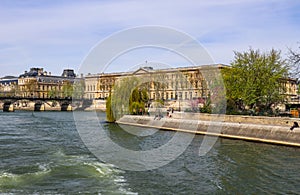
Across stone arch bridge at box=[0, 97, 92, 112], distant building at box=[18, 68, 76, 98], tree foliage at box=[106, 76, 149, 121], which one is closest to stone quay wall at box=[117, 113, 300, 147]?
tree foliage at box=[106, 76, 149, 121]

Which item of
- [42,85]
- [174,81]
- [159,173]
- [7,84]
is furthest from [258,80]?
[7,84]

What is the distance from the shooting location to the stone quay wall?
3203 cm

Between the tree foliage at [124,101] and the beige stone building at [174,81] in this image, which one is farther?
the beige stone building at [174,81]

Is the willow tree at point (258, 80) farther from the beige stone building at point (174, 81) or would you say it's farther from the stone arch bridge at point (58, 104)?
the stone arch bridge at point (58, 104)

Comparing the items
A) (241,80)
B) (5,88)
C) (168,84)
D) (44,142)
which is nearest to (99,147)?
(44,142)

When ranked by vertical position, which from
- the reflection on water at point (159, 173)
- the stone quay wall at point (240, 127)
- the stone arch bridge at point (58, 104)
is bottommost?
the reflection on water at point (159, 173)

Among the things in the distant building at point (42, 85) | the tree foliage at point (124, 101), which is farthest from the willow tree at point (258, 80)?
the distant building at point (42, 85)

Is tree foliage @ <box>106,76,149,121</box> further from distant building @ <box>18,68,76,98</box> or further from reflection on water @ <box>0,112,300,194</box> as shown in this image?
distant building @ <box>18,68,76,98</box>

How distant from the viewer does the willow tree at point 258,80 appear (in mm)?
49000

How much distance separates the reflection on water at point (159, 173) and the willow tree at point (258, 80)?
19564mm

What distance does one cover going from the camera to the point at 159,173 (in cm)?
2116

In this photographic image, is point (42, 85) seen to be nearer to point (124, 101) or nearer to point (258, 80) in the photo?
point (124, 101)

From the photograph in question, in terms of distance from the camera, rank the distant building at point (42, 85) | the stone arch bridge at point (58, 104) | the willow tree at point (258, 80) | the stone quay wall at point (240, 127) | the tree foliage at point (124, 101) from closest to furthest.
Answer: the stone quay wall at point (240, 127)
the willow tree at point (258, 80)
the tree foliage at point (124, 101)
the stone arch bridge at point (58, 104)
the distant building at point (42, 85)

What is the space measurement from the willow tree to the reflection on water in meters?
19.6
